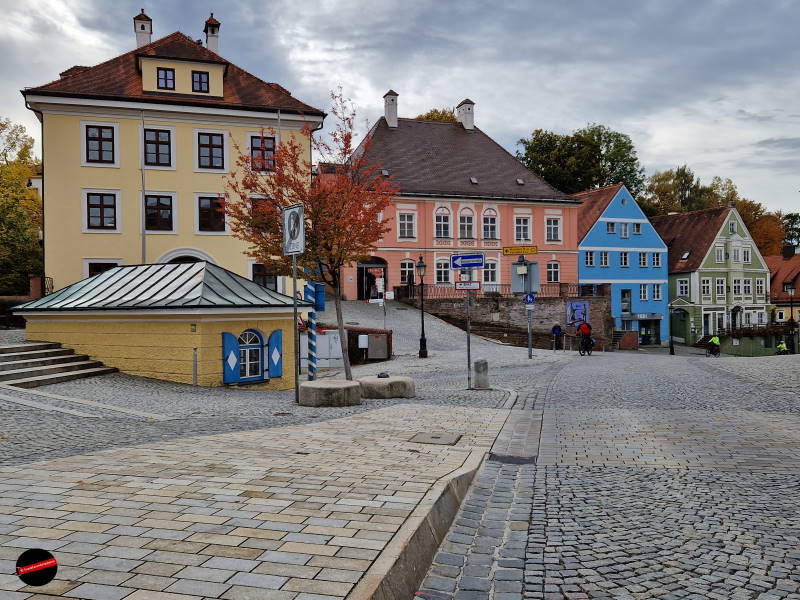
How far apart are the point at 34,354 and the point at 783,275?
78.3m

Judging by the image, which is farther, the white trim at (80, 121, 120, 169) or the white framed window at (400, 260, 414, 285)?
the white framed window at (400, 260, 414, 285)

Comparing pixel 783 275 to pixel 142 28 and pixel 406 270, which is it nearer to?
pixel 406 270

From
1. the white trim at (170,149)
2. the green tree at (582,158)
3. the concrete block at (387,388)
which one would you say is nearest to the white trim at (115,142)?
the white trim at (170,149)

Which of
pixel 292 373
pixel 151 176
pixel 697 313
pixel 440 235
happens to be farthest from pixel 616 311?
pixel 292 373

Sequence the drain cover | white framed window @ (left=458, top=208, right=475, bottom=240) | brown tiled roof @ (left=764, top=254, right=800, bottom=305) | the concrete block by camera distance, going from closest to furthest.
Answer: the drain cover
the concrete block
white framed window @ (left=458, top=208, right=475, bottom=240)
brown tiled roof @ (left=764, top=254, right=800, bottom=305)

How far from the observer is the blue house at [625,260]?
5891 centimetres

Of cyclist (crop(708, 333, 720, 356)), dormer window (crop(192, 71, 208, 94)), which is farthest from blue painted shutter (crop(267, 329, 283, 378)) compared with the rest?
cyclist (crop(708, 333, 720, 356))

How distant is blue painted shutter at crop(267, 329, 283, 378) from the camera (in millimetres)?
17094

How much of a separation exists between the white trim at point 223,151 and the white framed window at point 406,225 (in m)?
18.4

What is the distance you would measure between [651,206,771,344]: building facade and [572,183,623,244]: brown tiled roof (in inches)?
462

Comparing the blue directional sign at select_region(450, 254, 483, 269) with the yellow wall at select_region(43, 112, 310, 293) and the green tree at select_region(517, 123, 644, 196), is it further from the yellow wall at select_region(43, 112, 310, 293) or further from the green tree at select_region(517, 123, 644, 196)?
the green tree at select_region(517, 123, 644, 196)

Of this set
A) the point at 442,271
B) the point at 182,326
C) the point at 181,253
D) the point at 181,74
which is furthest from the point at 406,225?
the point at 182,326

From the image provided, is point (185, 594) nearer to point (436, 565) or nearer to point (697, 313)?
point (436, 565)

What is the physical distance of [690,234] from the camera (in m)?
67.6
